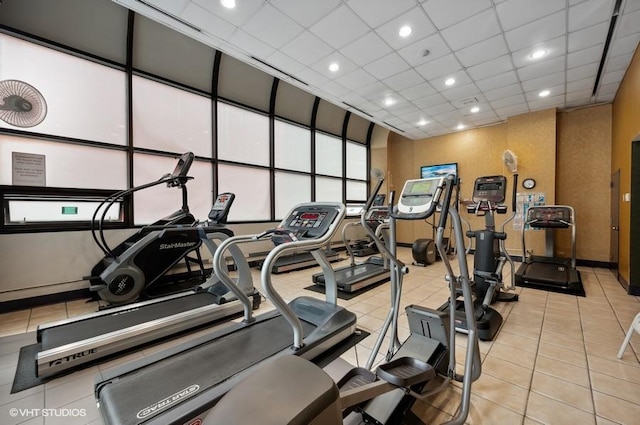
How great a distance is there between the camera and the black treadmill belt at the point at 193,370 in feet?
4.93

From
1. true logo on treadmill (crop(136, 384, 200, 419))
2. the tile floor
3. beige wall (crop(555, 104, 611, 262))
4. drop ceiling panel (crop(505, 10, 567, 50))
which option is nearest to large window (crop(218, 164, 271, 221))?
the tile floor

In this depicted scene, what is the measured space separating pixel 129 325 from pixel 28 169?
2670 millimetres

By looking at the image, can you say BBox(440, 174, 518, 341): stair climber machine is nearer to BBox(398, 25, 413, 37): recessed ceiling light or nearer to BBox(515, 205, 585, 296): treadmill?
BBox(515, 205, 585, 296): treadmill

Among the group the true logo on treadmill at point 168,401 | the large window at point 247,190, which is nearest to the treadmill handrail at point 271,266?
the true logo on treadmill at point 168,401

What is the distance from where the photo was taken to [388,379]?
1.24 m

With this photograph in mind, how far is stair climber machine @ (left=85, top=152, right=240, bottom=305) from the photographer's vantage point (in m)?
3.13

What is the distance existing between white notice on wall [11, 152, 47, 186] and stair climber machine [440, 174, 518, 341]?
5327 millimetres

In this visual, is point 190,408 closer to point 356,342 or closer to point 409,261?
point 356,342

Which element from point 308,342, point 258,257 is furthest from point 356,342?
point 258,257

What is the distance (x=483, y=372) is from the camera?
77.9 inches

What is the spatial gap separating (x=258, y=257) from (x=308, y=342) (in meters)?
3.60

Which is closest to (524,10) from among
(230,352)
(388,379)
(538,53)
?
(538,53)

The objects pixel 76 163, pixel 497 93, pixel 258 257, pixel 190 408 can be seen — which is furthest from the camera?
pixel 258 257

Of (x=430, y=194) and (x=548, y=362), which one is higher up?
(x=430, y=194)
